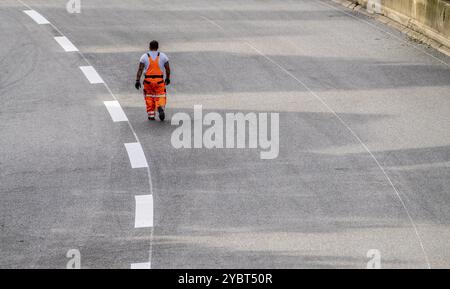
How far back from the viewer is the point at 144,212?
15008mm

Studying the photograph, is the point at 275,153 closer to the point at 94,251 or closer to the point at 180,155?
the point at 180,155

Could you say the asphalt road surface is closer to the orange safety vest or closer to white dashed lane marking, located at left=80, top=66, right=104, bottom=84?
white dashed lane marking, located at left=80, top=66, right=104, bottom=84

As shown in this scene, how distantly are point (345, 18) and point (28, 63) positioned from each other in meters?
9.83

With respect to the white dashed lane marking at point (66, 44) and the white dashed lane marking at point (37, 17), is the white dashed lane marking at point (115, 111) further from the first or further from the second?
the white dashed lane marking at point (37, 17)

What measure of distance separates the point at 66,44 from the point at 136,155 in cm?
910

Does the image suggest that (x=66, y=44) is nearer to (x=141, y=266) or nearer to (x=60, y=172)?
(x=60, y=172)

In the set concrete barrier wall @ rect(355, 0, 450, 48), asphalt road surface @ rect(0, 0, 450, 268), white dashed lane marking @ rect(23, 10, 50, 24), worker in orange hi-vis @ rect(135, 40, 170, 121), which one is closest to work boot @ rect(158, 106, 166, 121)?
worker in orange hi-vis @ rect(135, 40, 170, 121)

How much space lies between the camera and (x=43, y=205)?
15.4 metres

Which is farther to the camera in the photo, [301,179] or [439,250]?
[301,179]

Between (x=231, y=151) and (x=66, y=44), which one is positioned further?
(x=66, y=44)

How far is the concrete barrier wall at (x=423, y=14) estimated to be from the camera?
24.7 m

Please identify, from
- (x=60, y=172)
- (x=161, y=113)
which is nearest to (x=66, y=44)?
(x=161, y=113)

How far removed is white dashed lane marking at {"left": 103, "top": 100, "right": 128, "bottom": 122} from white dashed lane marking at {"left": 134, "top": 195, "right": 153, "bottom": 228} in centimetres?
443
